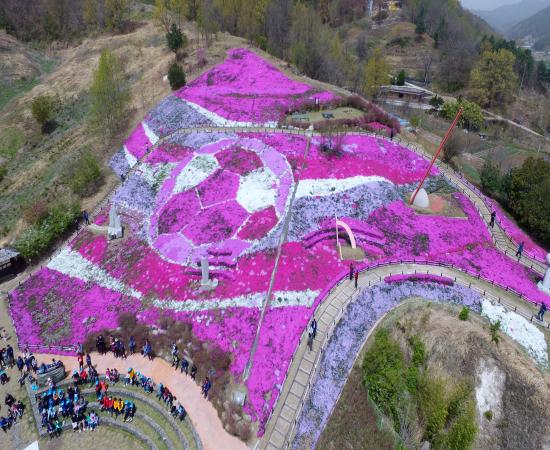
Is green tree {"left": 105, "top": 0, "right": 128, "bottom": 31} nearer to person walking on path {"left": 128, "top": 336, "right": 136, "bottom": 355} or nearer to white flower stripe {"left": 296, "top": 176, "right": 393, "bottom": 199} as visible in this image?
white flower stripe {"left": 296, "top": 176, "right": 393, "bottom": 199}

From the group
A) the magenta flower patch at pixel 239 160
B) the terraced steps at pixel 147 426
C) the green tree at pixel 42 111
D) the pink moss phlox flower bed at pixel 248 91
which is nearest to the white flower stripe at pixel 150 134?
the pink moss phlox flower bed at pixel 248 91

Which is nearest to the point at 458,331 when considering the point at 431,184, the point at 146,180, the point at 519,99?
the point at 431,184

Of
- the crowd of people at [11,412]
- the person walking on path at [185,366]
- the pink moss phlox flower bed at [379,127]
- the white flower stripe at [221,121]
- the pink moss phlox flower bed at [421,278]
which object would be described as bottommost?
the crowd of people at [11,412]

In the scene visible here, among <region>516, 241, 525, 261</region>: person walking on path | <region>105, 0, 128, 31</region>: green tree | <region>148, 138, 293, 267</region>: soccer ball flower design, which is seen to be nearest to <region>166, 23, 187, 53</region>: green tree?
<region>105, 0, 128, 31</region>: green tree

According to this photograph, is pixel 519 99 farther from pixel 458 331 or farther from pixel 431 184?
pixel 458 331

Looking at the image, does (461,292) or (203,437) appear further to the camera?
(461,292)

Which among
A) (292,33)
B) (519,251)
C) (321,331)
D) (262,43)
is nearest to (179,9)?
(262,43)

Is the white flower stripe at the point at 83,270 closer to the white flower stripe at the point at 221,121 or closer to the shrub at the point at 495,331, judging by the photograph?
the white flower stripe at the point at 221,121
